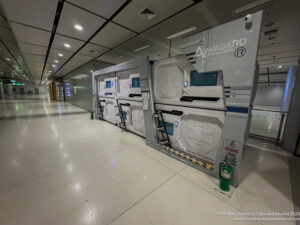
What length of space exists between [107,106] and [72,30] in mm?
3247

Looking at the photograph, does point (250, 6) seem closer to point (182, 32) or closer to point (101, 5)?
point (182, 32)

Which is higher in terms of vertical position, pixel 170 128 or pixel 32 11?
pixel 32 11

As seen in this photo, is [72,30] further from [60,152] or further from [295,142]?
[295,142]

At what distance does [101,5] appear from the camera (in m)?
2.01

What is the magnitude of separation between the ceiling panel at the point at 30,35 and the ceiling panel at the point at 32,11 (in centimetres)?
38

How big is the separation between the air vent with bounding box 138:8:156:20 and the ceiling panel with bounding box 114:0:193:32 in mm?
46

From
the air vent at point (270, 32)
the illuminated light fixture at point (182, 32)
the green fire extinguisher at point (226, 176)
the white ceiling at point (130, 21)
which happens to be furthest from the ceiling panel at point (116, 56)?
the green fire extinguisher at point (226, 176)

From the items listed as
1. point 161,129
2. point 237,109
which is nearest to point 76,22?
point 161,129

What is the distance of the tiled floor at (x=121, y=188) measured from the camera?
135 centimetres

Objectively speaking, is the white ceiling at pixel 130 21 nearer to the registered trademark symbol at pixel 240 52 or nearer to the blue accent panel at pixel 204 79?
the registered trademark symbol at pixel 240 52

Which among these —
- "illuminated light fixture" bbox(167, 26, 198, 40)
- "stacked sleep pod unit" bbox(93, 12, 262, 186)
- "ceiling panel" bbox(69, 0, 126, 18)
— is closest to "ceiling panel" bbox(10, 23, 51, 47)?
"ceiling panel" bbox(69, 0, 126, 18)

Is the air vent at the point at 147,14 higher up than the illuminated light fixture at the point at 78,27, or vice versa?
the illuminated light fixture at the point at 78,27

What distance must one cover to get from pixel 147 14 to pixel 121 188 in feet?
10.2

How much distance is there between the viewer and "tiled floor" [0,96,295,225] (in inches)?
53.2
